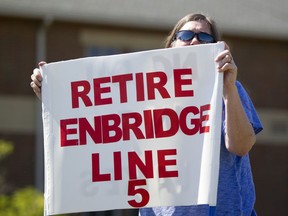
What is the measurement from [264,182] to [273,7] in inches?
165

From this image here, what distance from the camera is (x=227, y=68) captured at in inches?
135

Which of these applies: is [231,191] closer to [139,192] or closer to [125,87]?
[139,192]

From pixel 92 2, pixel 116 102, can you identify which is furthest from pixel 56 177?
pixel 92 2

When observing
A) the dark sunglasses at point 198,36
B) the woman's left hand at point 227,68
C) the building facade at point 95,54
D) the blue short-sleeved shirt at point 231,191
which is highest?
the building facade at point 95,54

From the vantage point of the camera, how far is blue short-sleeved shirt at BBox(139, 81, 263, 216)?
350 cm

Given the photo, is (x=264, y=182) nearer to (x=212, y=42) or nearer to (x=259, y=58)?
(x=259, y=58)

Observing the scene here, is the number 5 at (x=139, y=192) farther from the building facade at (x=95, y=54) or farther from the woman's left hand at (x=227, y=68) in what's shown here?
the building facade at (x=95, y=54)

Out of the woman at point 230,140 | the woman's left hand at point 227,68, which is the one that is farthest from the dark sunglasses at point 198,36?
the woman's left hand at point 227,68

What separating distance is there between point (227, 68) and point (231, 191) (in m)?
0.53

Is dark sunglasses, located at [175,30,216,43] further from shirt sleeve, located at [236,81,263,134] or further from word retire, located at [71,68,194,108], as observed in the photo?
shirt sleeve, located at [236,81,263,134]

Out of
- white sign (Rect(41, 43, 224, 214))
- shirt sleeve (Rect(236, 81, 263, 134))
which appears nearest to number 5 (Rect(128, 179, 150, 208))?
white sign (Rect(41, 43, 224, 214))

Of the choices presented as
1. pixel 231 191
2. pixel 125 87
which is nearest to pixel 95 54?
pixel 125 87

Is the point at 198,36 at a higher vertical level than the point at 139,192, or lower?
higher

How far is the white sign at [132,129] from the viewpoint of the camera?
139 inches
